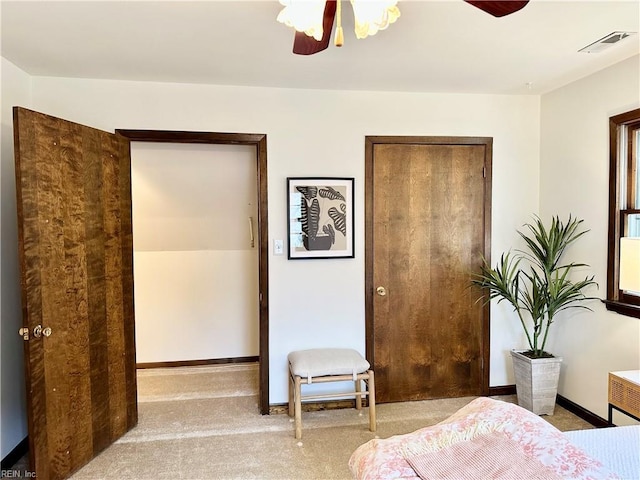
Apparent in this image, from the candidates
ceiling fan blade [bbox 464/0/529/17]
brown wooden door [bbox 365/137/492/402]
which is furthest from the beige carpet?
ceiling fan blade [bbox 464/0/529/17]

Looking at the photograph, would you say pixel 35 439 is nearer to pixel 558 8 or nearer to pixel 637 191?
pixel 558 8

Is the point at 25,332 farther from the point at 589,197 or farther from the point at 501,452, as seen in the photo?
the point at 589,197

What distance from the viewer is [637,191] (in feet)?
8.66

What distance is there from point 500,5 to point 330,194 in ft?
6.23

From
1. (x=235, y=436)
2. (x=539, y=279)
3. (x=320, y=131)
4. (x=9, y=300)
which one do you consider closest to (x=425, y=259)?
(x=539, y=279)

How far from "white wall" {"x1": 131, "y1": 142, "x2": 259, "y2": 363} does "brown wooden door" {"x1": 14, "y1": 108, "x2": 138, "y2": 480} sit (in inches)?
44.9

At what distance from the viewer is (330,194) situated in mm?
3119

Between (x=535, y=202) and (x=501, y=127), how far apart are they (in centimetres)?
66

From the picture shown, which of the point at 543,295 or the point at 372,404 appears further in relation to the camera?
the point at 543,295

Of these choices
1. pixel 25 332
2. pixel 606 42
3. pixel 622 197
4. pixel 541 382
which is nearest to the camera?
pixel 25 332

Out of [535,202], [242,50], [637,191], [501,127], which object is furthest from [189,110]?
[637,191]

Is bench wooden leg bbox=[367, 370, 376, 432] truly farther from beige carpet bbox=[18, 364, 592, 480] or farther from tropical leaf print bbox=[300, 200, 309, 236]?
tropical leaf print bbox=[300, 200, 309, 236]

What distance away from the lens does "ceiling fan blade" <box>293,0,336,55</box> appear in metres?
1.56

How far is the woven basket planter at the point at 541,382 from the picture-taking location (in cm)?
296
